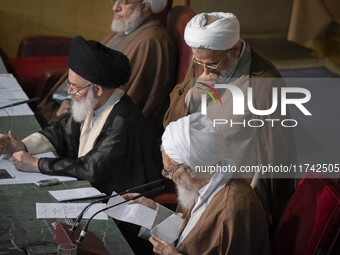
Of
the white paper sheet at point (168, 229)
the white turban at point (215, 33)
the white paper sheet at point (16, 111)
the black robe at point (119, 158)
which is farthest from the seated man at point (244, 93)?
the white paper sheet at point (16, 111)

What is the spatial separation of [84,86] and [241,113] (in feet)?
2.76

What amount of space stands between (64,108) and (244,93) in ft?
6.30

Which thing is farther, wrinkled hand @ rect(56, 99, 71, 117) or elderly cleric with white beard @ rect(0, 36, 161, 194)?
wrinkled hand @ rect(56, 99, 71, 117)

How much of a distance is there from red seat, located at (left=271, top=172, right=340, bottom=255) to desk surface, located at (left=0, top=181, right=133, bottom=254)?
2.08 feet

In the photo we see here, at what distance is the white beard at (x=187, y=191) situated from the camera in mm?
3154

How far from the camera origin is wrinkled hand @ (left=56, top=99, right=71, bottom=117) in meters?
5.66

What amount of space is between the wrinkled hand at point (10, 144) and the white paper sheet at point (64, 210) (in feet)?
2.26

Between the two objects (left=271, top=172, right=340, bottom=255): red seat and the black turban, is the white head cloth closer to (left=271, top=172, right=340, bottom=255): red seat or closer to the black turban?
the black turban

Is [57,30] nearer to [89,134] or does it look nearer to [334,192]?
[89,134]

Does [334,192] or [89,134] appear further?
[89,134]

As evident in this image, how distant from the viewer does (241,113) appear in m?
4.16

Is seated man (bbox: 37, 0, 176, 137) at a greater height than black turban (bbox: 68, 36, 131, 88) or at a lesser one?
lesser

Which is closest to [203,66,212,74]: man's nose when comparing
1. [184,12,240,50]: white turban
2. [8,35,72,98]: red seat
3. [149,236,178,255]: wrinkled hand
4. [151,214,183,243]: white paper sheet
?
[184,12,240,50]: white turban

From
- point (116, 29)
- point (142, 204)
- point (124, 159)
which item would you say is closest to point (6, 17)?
point (116, 29)
